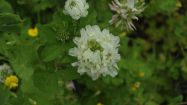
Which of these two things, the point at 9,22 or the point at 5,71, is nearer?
the point at 9,22

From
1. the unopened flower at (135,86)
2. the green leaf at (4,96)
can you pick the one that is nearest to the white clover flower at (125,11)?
the green leaf at (4,96)

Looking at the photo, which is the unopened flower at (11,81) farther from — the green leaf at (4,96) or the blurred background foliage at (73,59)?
the green leaf at (4,96)

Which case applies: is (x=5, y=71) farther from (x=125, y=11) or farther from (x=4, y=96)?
(x=125, y=11)

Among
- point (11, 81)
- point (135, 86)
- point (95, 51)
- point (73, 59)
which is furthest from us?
point (135, 86)

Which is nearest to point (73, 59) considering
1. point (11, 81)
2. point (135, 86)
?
point (11, 81)

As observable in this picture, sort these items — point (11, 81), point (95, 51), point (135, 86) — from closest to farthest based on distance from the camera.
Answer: point (95, 51) → point (11, 81) → point (135, 86)

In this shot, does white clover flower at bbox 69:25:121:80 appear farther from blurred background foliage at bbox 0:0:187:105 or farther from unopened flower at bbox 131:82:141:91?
unopened flower at bbox 131:82:141:91

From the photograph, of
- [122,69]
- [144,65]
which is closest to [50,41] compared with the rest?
[122,69]

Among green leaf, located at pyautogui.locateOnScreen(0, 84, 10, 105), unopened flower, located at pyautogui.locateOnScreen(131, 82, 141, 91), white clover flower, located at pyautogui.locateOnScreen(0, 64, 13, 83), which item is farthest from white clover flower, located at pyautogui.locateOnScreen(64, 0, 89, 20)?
unopened flower, located at pyautogui.locateOnScreen(131, 82, 141, 91)
